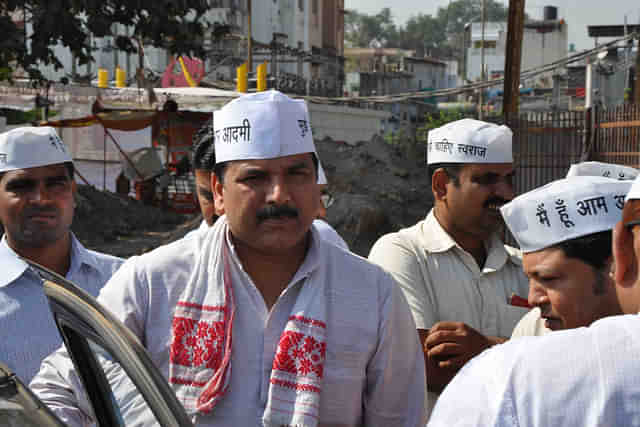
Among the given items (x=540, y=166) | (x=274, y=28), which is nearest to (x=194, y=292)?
(x=540, y=166)

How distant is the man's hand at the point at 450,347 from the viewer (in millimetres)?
2824

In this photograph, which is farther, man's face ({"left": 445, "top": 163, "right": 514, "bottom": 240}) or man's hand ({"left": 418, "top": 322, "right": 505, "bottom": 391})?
man's face ({"left": 445, "top": 163, "right": 514, "bottom": 240})

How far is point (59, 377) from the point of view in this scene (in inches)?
88.7

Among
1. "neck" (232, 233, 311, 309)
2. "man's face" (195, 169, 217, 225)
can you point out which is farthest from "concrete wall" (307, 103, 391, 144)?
"neck" (232, 233, 311, 309)

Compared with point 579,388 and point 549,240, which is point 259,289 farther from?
point 579,388

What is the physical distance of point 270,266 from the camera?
2.64m

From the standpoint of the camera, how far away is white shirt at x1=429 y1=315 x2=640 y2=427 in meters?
1.27

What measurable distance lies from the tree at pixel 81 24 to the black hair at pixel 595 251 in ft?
26.5

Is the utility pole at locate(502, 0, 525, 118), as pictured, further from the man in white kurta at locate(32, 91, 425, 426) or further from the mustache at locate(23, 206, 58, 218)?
the man in white kurta at locate(32, 91, 425, 426)

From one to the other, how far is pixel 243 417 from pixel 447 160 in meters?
1.72

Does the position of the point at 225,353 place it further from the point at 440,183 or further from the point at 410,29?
the point at 410,29

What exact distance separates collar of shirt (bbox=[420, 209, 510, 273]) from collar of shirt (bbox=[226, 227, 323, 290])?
3.03 ft

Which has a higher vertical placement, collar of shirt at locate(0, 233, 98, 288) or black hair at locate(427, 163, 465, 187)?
black hair at locate(427, 163, 465, 187)

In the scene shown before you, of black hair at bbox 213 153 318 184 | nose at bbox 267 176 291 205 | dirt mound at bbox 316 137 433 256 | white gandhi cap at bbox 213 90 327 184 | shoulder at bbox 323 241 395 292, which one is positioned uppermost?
white gandhi cap at bbox 213 90 327 184
